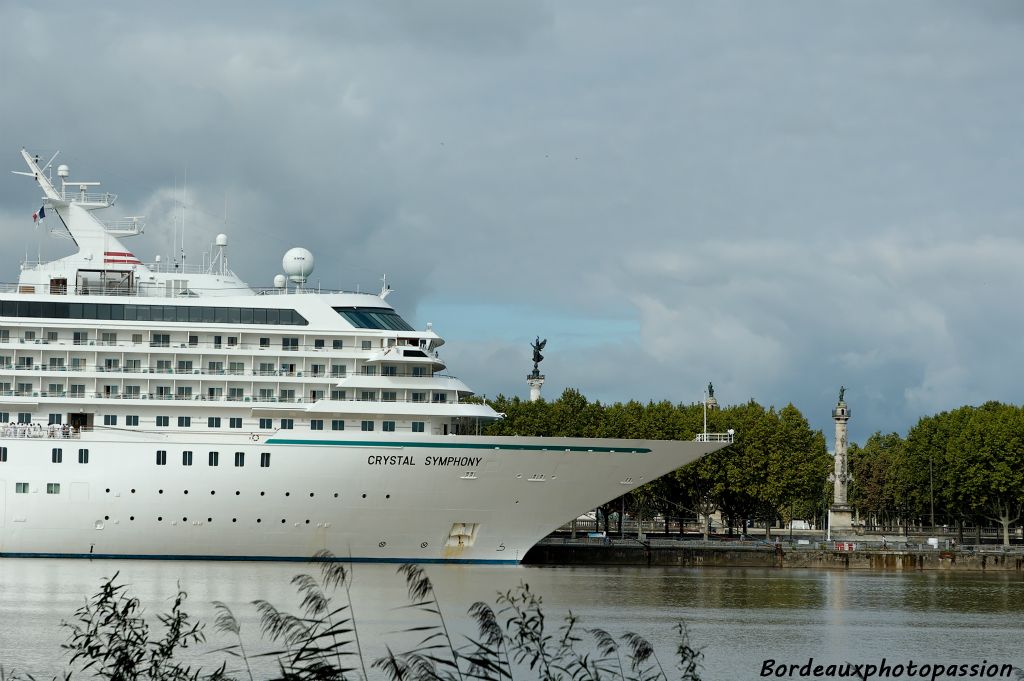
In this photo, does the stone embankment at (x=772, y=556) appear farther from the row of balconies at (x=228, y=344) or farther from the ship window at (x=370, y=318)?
the row of balconies at (x=228, y=344)

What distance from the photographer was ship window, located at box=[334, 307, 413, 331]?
144 feet

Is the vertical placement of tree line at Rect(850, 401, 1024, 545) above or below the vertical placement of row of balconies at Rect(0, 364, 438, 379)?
below

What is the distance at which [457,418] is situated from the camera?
4309cm

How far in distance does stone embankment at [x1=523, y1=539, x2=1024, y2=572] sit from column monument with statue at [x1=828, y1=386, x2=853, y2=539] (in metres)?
22.4

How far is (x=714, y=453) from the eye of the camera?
63156mm

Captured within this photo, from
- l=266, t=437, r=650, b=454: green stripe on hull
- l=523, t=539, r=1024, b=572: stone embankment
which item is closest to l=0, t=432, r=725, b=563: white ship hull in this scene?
l=266, t=437, r=650, b=454: green stripe on hull

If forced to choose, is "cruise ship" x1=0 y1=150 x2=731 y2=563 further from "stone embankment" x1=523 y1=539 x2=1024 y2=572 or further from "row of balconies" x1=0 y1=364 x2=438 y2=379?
"stone embankment" x1=523 y1=539 x2=1024 y2=572

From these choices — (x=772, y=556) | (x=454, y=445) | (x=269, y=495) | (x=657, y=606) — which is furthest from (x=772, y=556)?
(x=269, y=495)

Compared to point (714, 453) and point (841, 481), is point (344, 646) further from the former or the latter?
point (841, 481)

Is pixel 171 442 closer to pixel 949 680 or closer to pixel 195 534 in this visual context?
pixel 195 534

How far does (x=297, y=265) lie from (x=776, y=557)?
2106cm

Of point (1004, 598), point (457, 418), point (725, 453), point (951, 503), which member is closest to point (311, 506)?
point (457, 418)

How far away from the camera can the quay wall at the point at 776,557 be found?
52.3 m

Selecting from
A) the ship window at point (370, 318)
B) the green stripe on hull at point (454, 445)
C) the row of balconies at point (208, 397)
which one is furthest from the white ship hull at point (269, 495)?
the ship window at point (370, 318)
